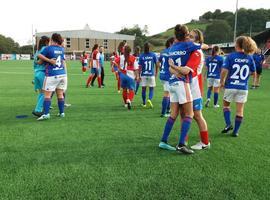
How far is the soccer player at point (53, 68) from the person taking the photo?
675 cm

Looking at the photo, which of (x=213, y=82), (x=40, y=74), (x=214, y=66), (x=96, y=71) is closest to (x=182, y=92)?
(x=40, y=74)

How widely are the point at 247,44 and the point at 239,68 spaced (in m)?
0.49

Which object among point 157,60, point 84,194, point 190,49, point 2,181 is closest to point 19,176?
point 2,181

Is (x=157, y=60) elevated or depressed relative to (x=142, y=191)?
elevated

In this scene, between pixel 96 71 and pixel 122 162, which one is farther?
pixel 96 71

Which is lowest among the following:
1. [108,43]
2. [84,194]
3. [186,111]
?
[84,194]

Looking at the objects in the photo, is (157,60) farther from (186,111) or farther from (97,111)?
(186,111)

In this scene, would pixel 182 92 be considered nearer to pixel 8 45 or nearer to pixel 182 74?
pixel 182 74

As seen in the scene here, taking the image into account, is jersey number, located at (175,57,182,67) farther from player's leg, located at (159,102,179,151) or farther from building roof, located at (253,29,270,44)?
building roof, located at (253,29,270,44)

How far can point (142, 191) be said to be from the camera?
3469mm

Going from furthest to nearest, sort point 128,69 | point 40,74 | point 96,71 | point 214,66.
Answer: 1. point 96,71
2. point 214,66
3. point 128,69
4. point 40,74

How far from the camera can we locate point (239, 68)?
5.68 m

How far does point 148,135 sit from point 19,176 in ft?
8.98

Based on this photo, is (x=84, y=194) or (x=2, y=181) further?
(x=2, y=181)
